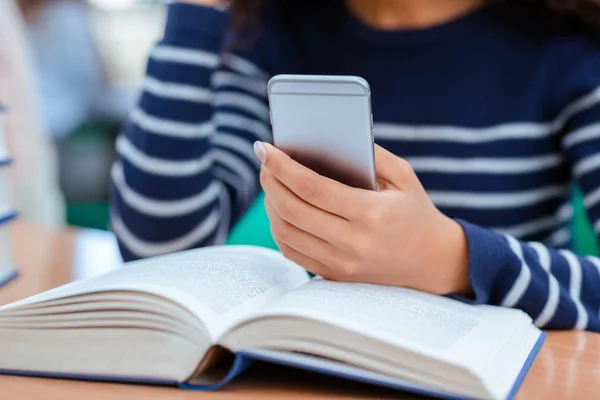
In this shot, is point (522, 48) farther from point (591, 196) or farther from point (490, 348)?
point (490, 348)

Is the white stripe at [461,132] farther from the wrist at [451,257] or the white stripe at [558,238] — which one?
the wrist at [451,257]

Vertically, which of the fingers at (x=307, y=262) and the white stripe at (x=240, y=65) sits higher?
the white stripe at (x=240, y=65)

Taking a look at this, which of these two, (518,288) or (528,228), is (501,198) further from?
(518,288)

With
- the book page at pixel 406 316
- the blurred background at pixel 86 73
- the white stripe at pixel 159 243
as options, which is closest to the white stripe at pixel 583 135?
the book page at pixel 406 316

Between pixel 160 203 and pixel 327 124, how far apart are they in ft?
1.29

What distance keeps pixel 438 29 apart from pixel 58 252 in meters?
0.57

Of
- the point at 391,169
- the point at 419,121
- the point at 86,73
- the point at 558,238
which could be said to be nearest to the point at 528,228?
the point at 558,238

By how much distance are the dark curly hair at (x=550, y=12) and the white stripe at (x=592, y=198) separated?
0.71 feet

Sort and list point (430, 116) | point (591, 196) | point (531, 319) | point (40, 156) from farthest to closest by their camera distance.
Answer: point (40, 156)
point (430, 116)
point (591, 196)
point (531, 319)

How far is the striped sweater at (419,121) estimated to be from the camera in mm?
820

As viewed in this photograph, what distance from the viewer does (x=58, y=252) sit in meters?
0.91

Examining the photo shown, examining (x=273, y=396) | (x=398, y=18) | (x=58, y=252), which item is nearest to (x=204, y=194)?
(x=58, y=252)

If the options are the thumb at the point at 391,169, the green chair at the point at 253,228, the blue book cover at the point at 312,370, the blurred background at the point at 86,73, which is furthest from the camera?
the blurred background at the point at 86,73

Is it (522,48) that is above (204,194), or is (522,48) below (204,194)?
above
